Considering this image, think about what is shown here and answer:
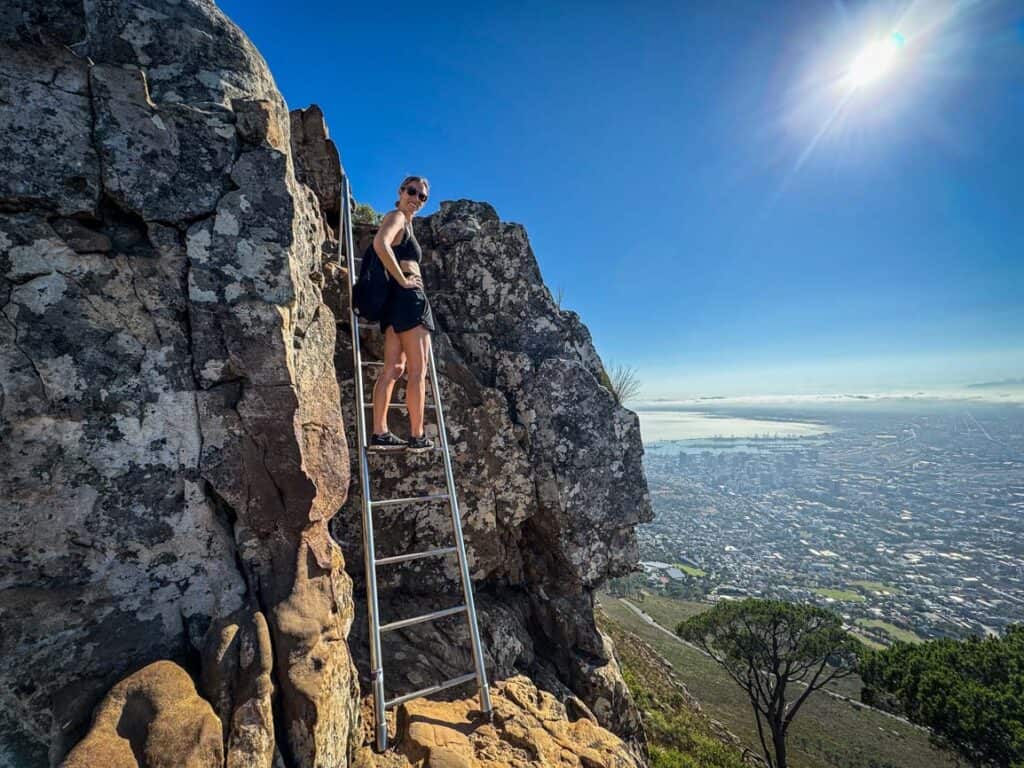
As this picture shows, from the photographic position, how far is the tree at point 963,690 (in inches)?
411

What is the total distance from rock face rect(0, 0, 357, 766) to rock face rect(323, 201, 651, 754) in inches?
81.8

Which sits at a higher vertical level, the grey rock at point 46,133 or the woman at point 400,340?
the grey rock at point 46,133

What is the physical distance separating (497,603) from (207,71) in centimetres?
777

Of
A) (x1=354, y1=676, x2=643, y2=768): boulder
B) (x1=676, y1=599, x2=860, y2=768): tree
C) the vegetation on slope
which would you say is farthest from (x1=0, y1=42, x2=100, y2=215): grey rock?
(x1=676, y1=599, x2=860, y2=768): tree

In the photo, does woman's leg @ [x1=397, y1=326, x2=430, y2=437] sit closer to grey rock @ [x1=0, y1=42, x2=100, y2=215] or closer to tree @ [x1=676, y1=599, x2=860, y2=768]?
grey rock @ [x1=0, y1=42, x2=100, y2=215]

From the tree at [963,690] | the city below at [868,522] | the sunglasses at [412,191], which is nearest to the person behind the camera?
the sunglasses at [412,191]

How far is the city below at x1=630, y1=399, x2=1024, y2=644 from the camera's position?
54031 millimetres

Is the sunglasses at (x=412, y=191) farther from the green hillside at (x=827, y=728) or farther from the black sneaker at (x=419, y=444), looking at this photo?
the green hillside at (x=827, y=728)

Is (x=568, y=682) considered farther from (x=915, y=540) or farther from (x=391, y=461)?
(x=915, y=540)

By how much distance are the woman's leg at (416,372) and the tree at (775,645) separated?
1933cm

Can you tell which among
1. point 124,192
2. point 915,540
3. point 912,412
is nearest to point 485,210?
point 124,192

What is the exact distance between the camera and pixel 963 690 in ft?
36.9

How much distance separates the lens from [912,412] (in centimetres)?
16862

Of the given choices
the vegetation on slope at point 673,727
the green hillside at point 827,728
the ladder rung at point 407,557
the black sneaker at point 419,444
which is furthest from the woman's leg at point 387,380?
the green hillside at point 827,728
